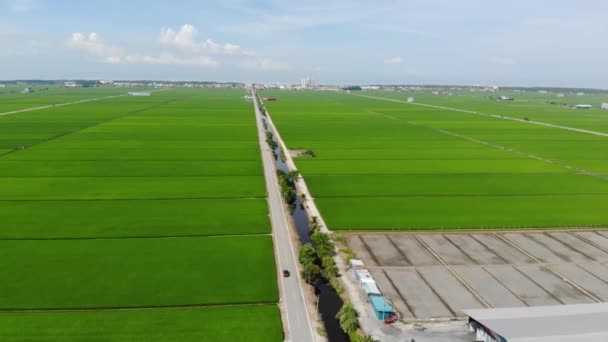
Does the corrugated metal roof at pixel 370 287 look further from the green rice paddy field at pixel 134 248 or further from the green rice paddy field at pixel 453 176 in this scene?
the green rice paddy field at pixel 453 176

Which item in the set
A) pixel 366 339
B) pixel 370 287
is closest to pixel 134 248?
pixel 370 287

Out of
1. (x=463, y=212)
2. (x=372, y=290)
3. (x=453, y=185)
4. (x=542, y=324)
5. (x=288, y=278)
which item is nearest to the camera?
(x=542, y=324)

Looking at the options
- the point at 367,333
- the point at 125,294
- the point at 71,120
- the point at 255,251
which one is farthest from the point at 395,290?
the point at 71,120

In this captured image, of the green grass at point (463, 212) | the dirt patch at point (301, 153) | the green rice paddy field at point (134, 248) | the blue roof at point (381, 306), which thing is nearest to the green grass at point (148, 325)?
the green rice paddy field at point (134, 248)

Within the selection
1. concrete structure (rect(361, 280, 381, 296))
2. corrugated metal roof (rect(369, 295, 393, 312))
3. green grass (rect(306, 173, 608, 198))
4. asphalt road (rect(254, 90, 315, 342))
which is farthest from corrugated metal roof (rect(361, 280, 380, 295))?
green grass (rect(306, 173, 608, 198))

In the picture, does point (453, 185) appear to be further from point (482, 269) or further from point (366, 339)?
point (366, 339)

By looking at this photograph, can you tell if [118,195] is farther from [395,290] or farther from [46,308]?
[395,290]
